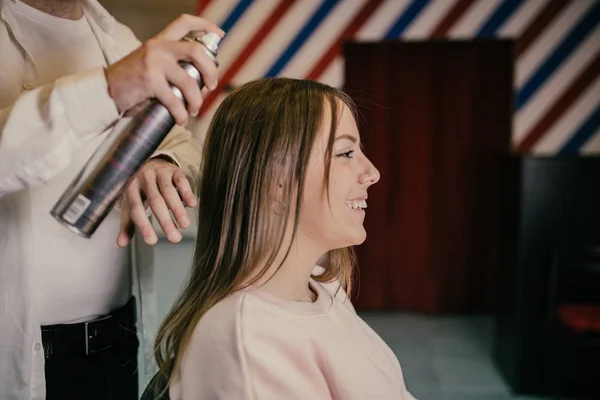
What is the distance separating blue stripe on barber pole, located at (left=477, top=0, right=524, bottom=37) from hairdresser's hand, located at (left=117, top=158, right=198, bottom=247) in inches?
125

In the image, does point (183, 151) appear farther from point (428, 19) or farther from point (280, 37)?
point (428, 19)

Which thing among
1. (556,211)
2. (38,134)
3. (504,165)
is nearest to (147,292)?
(38,134)

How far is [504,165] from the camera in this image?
3.54m

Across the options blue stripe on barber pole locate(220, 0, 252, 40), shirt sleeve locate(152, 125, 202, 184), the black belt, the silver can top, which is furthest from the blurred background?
the silver can top

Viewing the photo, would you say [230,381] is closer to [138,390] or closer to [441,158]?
[138,390]

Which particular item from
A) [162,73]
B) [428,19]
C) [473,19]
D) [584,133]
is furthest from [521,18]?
[162,73]

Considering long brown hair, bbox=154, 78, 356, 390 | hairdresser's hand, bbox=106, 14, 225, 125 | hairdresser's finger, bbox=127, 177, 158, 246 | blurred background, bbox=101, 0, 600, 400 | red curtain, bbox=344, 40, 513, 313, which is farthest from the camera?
red curtain, bbox=344, 40, 513, 313

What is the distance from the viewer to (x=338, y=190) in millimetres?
1086

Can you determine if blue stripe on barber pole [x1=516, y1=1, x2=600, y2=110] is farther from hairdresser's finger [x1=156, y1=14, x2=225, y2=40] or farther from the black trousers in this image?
hairdresser's finger [x1=156, y1=14, x2=225, y2=40]

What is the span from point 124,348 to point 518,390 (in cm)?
257

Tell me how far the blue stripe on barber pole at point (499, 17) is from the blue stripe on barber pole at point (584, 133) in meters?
0.84

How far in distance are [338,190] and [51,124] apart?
0.51 m

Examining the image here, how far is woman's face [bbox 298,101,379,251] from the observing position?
108 centimetres

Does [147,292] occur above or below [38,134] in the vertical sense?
below
